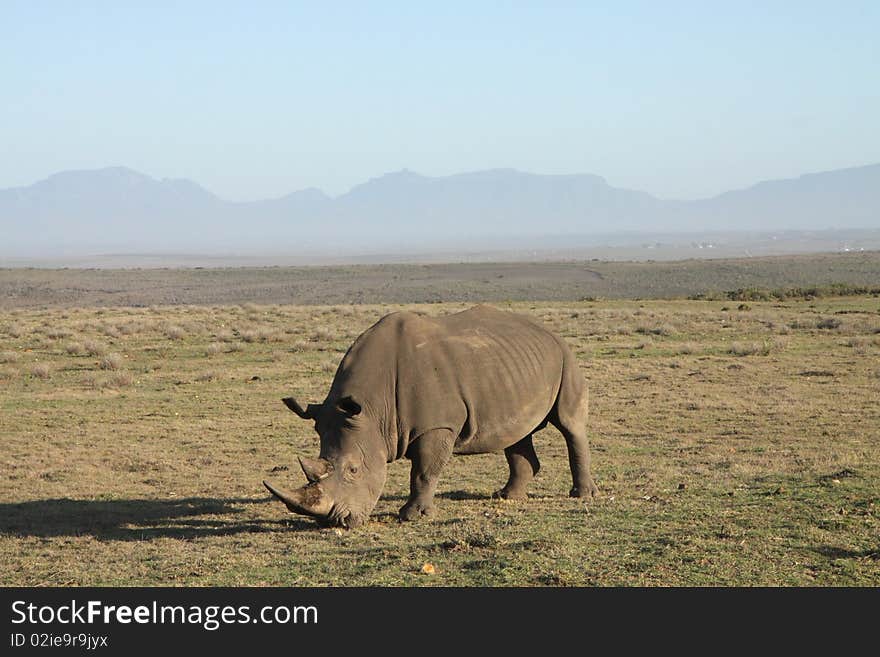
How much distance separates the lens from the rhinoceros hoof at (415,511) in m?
11.5

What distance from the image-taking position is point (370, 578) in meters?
8.75

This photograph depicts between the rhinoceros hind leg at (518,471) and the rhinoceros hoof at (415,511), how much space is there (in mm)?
1716

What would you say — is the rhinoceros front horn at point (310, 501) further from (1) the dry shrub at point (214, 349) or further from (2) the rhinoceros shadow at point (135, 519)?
(1) the dry shrub at point (214, 349)

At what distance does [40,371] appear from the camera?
26203 millimetres

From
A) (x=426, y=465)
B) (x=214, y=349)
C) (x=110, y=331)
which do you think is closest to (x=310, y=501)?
(x=426, y=465)

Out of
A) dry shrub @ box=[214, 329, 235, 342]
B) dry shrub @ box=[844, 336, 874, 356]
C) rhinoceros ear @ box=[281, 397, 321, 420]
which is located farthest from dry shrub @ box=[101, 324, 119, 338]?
rhinoceros ear @ box=[281, 397, 321, 420]

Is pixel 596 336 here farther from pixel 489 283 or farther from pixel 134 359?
pixel 489 283

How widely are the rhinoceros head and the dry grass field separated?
0.30m

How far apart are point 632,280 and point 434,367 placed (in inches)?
2763

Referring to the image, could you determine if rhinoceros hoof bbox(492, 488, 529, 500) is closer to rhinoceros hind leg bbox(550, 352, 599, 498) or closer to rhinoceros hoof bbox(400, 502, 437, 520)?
rhinoceros hind leg bbox(550, 352, 599, 498)

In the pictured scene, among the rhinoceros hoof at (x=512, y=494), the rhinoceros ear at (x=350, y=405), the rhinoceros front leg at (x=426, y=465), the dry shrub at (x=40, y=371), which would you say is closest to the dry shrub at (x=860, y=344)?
the rhinoceros hoof at (x=512, y=494)

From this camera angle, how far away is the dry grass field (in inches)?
362
